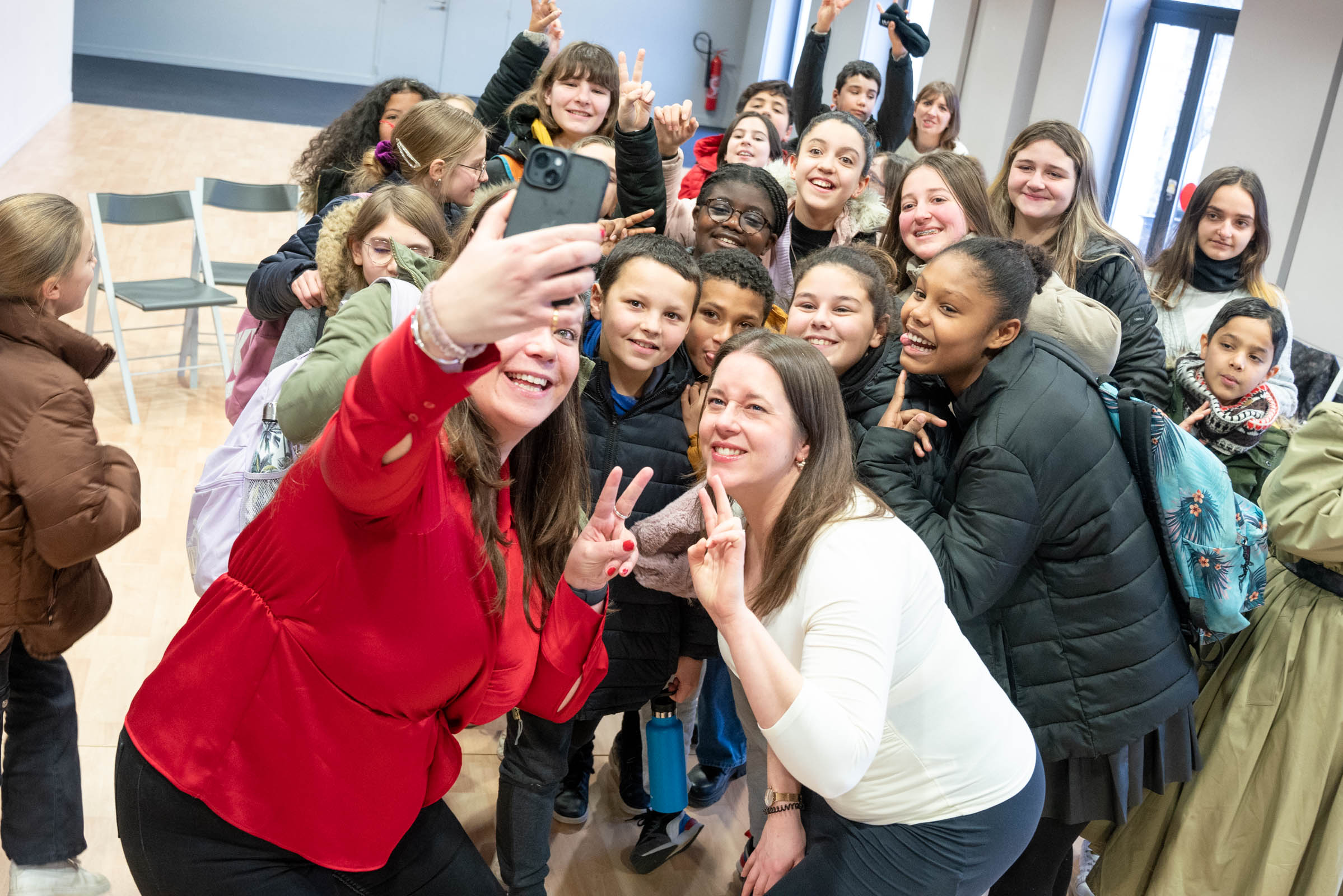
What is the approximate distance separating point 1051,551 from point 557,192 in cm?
140

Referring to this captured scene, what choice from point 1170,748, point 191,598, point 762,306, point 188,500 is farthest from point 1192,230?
point 188,500

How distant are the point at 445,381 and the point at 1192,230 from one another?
3391 millimetres

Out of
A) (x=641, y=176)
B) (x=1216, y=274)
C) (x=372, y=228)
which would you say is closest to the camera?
(x=372, y=228)

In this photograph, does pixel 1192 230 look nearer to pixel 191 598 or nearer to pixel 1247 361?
pixel 1247 361

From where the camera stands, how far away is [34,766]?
2.29 m

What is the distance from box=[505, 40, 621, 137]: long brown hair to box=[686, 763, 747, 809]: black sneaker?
7.37 ft

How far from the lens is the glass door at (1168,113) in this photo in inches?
296

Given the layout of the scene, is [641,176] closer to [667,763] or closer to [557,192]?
[667,763]

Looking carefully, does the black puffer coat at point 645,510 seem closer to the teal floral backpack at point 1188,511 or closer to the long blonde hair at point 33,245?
the teal floral backpack at point 1188,511

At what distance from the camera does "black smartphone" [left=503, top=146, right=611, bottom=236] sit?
3.30 feet

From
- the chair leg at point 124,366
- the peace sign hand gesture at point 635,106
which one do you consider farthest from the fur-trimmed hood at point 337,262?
the chair leg at point 124,366

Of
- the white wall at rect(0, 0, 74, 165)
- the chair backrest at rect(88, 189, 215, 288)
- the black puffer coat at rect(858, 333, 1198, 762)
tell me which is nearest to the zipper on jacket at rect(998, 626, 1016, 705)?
the black puffer coat at rect(858, 333, 1198, 762)

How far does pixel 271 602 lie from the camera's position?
4.34 feet

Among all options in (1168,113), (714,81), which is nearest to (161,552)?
(1168,113)
